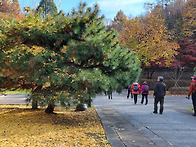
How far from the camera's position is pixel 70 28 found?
24.6 ft

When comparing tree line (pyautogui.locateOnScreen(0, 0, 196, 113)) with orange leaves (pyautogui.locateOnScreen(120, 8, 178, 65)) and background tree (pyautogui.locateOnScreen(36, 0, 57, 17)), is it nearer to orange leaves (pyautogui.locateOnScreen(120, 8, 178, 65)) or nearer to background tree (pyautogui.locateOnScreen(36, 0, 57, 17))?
background tree (pyautogui.locateOnScreen(36, 0, 57, 17))

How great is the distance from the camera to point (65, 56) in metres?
7.41

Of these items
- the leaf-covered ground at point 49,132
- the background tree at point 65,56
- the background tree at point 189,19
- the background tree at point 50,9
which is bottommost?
the leaf-covered ground at point 49,132

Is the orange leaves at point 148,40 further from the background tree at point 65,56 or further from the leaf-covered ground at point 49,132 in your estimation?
the leaf-covered ground at point 49,132

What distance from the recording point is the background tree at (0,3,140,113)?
714 cm

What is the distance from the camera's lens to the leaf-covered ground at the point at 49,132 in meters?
5.12

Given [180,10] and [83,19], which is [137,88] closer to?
[83,19]

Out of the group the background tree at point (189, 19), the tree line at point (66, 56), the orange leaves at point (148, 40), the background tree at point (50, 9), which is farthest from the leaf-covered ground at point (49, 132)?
the background tree at point (189, 19)

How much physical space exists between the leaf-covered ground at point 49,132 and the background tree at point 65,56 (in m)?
0.78

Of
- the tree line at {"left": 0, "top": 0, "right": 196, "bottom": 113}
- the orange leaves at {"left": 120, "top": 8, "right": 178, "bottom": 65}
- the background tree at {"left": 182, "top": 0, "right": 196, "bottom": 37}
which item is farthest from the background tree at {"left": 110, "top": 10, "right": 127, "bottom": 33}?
the tree line at {"left": 0, "top": 0, "right": 196, "bottom": 113}

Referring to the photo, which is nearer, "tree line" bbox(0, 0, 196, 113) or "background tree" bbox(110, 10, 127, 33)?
"tree line" bbox(0, 0, 196, 113)

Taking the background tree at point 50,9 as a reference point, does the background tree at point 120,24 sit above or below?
above

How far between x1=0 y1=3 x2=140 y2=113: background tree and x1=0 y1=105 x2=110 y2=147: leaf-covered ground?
0.78 m

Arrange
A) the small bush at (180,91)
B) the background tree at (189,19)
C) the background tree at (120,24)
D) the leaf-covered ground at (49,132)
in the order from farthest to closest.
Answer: the background tree at (189,19)
the background tree at (120,24)
the small bush at (180,91)
the leaf-covered ground at (49,132)
